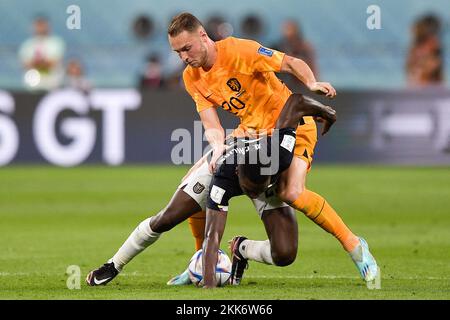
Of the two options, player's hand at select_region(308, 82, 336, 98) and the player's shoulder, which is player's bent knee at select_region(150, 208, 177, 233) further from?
player's hand at select_region(308, 82, 336, 98)

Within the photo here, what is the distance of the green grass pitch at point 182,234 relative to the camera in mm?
7648

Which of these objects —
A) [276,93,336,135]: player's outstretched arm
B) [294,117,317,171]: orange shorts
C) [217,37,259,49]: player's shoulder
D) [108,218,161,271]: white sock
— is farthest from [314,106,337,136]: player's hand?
[108,218,161,271]: white sock

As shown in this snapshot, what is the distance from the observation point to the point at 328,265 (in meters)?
9.23

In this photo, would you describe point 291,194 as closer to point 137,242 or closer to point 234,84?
point 234,84

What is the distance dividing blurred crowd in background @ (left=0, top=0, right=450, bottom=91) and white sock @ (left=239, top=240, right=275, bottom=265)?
30.2 feet

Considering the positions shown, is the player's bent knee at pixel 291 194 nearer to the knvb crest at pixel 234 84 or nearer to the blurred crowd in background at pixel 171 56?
the knvb crest at pixel 234 84

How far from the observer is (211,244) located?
7.53m

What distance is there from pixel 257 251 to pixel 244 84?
126 centimetres

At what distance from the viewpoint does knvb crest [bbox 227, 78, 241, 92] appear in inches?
309

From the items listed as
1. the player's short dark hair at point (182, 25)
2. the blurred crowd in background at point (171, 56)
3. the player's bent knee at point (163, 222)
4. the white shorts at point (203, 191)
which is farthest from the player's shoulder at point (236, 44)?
the blurred crowd in background at point (171, 56)

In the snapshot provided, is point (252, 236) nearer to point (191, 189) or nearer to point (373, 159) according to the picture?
point (191, 189)

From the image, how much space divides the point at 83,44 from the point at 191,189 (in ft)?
56.7

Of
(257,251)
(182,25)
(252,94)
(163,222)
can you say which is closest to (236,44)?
(252,94)
